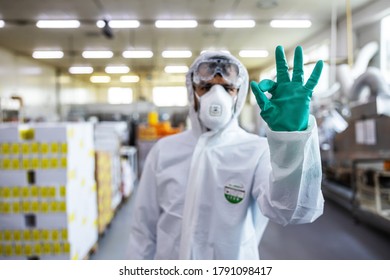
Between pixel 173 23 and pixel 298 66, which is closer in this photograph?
pixel 298 66

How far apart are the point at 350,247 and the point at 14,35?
2.64 metres

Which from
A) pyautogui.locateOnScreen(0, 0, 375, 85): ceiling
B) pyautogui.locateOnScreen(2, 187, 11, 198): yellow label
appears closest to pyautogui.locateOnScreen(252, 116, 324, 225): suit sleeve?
pyautogui.locateOnScreen(0, 0, 375, 85): ceiling

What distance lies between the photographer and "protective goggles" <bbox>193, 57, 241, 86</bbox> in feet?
2.89

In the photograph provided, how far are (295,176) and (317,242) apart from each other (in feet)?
7.39

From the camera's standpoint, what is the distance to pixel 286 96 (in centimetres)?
57

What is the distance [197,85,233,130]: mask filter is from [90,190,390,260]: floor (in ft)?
4.88

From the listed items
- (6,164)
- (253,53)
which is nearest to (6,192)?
(6,164)

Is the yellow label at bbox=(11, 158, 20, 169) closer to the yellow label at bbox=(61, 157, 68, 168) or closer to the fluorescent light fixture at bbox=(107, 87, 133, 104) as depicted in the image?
the yellow label at bbox=(61, 157, 68, 168)

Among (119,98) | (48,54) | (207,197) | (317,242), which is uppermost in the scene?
(119,98)

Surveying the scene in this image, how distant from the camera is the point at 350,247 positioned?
8.34ft

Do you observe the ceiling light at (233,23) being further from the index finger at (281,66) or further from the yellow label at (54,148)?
the yellow label at (54,148)

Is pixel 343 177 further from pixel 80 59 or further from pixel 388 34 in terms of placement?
pixel 80 59

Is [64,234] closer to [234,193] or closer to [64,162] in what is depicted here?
[64,162]

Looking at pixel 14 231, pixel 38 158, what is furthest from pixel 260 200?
pixel 14 231
